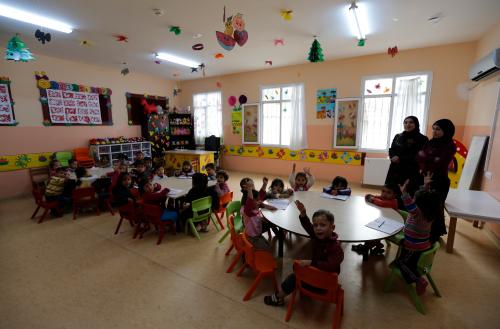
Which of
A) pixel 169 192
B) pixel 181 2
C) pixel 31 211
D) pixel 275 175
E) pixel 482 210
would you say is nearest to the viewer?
pixel 482 210

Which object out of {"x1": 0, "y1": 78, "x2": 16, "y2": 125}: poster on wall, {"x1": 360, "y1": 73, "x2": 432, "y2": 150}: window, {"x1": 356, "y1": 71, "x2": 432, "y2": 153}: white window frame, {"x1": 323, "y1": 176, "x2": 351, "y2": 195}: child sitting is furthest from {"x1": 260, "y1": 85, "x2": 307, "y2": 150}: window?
{"x1": 0, "y1": 78, "x2": 16, "y2": 125}: poster on wall

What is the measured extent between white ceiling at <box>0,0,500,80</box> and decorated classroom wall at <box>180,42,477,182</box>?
28 cm

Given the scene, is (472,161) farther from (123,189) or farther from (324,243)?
(123,189)

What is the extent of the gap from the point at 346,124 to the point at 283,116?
168 centimetres

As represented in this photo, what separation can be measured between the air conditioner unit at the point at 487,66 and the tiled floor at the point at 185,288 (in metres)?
2.30

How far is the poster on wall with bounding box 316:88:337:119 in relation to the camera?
5641 mm

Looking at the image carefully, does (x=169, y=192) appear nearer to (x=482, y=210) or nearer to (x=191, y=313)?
(x=191, y=313)

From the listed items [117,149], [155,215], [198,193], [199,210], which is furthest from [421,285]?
[117,149]

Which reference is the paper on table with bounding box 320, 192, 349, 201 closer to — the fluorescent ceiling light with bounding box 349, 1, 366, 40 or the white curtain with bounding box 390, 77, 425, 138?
the fluorescent ceiling light with bounding box 349, 1, 366, 40

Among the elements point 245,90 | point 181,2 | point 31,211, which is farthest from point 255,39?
point 31,211

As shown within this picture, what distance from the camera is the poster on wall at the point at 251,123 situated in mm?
6793

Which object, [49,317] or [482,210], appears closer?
[49,317]

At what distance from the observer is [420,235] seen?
1847mm

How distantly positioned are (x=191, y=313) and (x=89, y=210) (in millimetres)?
3357
